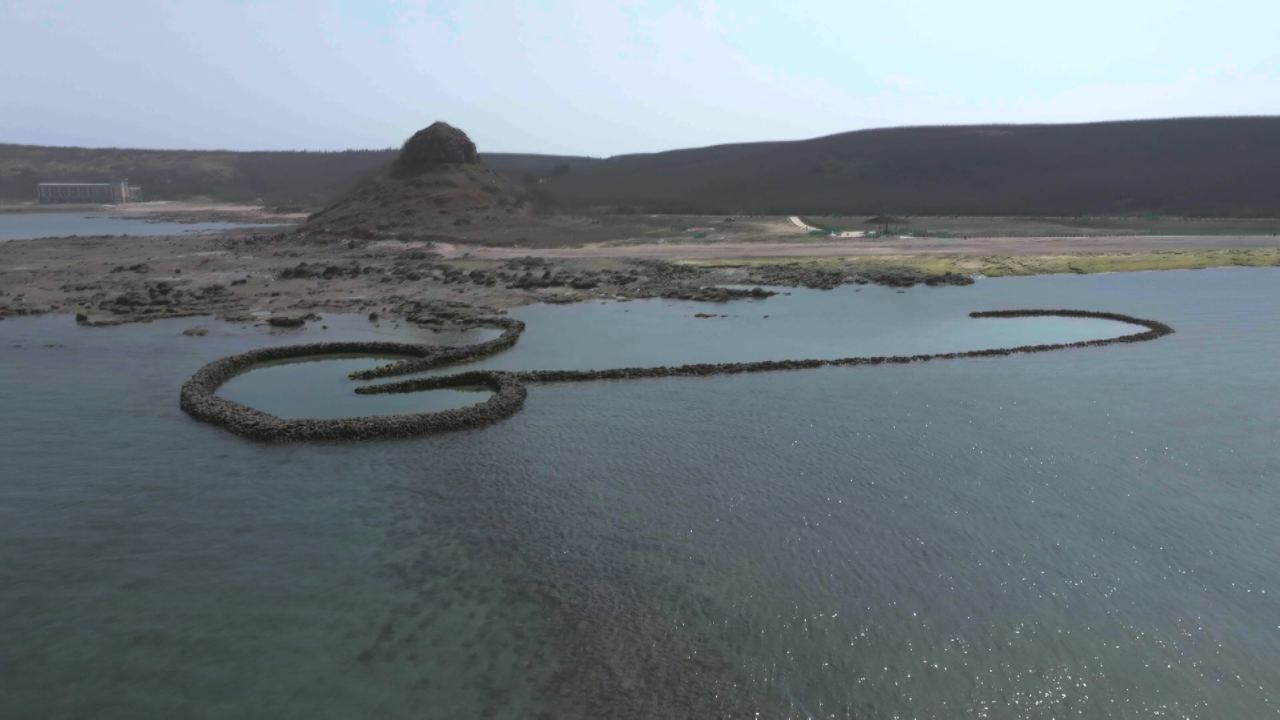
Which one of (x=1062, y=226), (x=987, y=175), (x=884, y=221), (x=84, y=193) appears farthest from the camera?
(x=84, y=193)

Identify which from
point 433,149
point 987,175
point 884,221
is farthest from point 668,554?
point 987,175

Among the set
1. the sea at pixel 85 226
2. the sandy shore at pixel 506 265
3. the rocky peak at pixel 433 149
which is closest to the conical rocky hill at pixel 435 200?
the rocky peak at pixel 433 149

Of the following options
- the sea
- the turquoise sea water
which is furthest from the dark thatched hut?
the sea

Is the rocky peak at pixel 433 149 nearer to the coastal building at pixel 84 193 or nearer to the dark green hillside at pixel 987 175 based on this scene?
the dark green hillside at pixel 987 175

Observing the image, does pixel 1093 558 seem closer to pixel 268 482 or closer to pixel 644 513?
pixel 644 513

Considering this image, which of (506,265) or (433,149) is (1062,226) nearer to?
(506,265)
